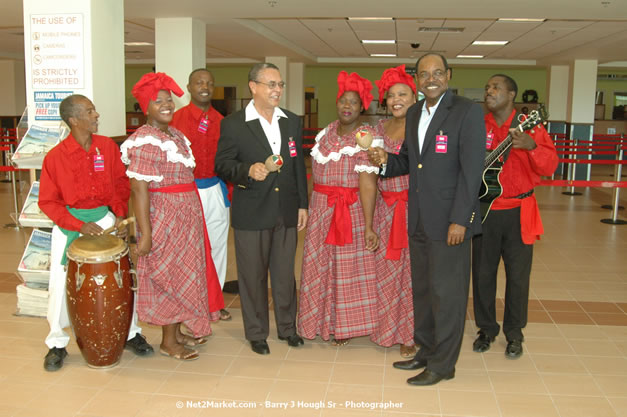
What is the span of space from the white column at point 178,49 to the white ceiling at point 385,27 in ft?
0.68

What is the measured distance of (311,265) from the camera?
3.99 meters

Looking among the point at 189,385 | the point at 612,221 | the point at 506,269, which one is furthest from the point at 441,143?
the point at 612,221

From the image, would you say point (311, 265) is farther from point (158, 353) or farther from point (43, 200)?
point (43, 200)

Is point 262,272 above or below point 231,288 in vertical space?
above

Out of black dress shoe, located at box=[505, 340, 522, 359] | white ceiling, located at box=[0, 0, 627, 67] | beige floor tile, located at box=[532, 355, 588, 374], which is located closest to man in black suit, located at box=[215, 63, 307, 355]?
black dress shoe, located at box=[505, 340, 522, 359]

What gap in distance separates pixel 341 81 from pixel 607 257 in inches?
180

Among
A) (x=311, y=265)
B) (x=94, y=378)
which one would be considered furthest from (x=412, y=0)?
(x=94, y=378)

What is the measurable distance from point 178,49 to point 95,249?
575cm

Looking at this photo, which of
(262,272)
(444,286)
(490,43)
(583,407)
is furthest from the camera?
(490,43)

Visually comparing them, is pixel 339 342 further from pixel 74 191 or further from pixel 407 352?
pixel 74 191

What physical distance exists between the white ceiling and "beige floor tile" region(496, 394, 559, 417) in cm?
533

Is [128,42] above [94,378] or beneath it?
above

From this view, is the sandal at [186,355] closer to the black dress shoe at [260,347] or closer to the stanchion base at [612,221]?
the black dress shoe at [260,347]

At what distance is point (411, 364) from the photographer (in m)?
3.70
